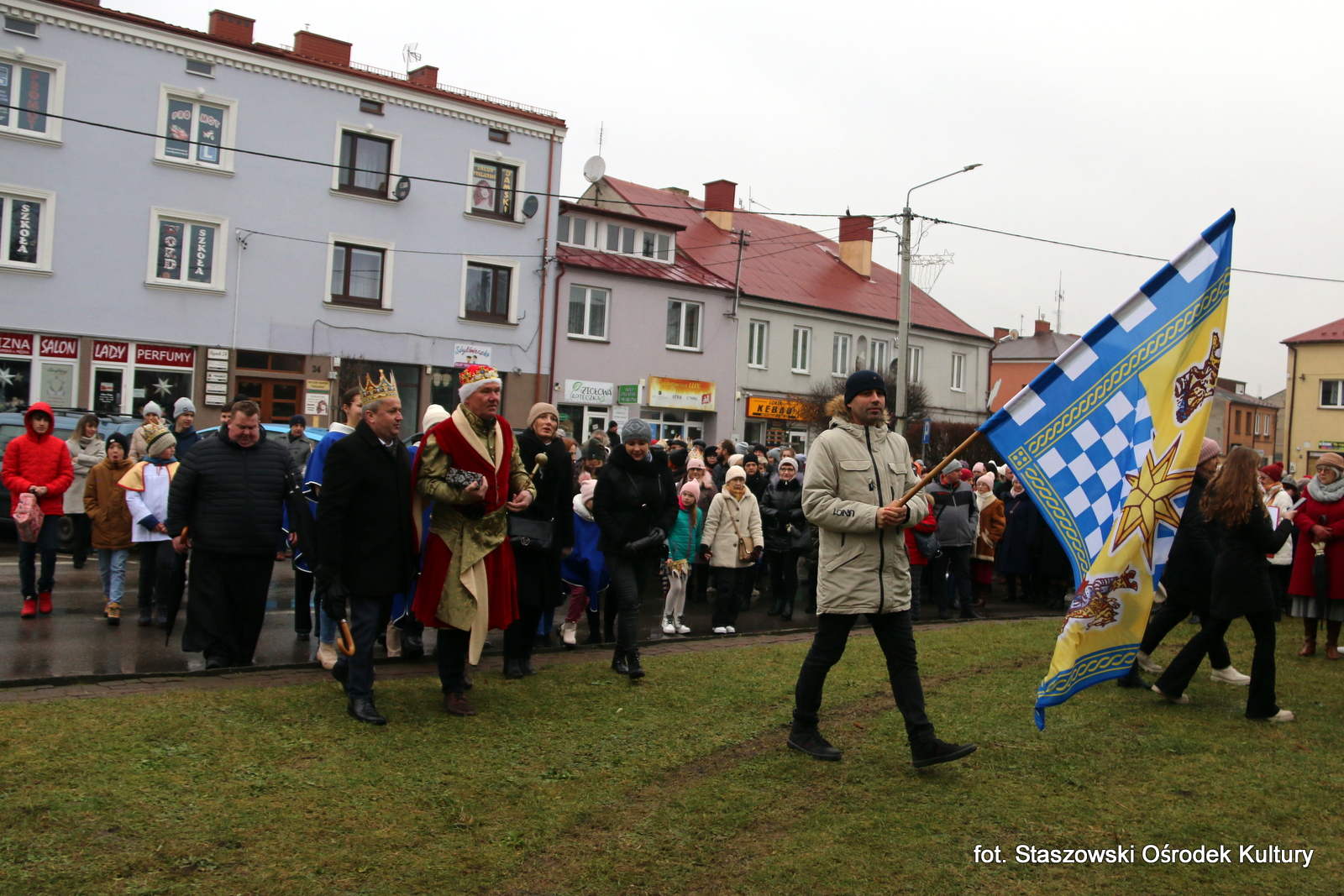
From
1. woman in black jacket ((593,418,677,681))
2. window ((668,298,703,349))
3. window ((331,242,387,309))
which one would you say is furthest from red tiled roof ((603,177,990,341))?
woman in black jacket ((593,418,677,681))

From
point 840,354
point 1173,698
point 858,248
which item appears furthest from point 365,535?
point 858,248

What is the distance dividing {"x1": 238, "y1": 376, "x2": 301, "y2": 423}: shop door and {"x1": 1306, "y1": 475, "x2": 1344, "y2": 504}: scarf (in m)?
23.4

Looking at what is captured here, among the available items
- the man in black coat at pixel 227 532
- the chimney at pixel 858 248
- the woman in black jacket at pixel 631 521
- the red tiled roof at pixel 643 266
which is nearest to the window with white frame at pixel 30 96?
the red tiled roof at pixel 643 266

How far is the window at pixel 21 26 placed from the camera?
24.2 metres

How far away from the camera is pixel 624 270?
35.1 meters

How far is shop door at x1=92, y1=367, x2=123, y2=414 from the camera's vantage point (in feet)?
83.4

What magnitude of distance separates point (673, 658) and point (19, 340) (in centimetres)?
2179

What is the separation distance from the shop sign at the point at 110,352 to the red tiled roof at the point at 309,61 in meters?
7.52

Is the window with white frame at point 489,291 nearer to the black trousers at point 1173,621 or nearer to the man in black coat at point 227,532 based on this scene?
the man in black coat at point 227,532

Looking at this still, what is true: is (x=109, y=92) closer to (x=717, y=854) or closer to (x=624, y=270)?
(x=624, y=270)

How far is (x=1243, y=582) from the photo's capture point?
754cm

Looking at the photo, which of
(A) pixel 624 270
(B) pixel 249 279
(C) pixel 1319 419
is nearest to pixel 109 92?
(B) pixel 249 279

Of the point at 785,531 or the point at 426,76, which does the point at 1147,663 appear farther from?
the point at 426,76

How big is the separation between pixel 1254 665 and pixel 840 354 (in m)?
35.8
